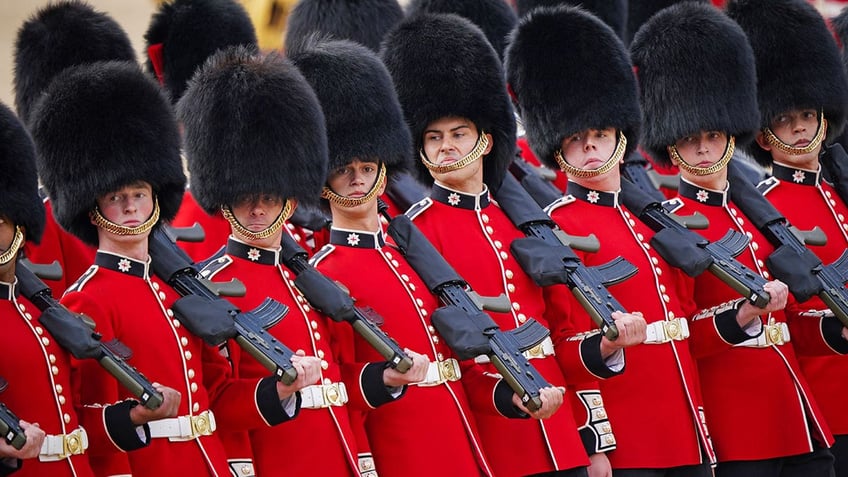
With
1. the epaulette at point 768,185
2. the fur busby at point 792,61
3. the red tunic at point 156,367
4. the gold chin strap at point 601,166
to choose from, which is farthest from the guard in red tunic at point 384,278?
the fur busby at point 792,61

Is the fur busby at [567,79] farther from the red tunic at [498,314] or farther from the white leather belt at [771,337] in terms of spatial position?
the white leather belt at [771,337]

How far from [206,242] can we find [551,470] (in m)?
1.70

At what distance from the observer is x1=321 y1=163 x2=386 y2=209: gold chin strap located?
488cm

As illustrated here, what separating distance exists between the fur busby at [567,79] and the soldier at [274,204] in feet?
3.67

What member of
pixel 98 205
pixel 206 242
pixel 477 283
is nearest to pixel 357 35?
pixel 206 242

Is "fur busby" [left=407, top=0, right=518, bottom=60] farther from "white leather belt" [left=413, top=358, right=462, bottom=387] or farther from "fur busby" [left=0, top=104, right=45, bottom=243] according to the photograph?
"fur busby" [left=0, top=104, right=45, bottom=243]

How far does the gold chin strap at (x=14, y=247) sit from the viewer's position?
425 cm

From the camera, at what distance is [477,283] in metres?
5.11

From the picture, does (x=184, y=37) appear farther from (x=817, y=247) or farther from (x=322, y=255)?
(x=817, y=247)

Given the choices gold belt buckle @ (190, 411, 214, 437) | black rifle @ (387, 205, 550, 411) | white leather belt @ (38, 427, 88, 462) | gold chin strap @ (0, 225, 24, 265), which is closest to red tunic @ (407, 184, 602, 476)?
black rifle @ (387, 205, 550, 411)

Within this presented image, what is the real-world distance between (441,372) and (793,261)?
5.27ft

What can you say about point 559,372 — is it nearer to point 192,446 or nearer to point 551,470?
point 551,470

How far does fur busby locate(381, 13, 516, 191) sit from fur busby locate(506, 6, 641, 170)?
21 cm

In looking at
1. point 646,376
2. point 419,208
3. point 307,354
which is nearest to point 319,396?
point 307,354
